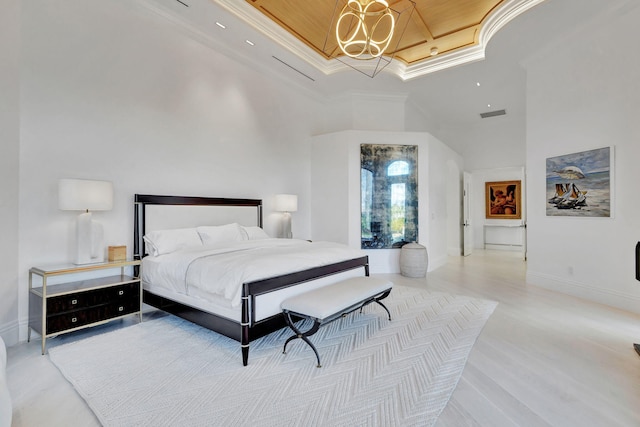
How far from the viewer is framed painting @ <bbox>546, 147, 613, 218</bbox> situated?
406cm

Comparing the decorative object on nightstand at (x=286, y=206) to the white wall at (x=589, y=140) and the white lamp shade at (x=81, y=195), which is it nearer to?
the white lamp shade at (x=81, y=195)

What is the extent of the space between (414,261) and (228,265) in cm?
398

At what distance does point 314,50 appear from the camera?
5.43m

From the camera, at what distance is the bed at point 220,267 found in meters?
2.56

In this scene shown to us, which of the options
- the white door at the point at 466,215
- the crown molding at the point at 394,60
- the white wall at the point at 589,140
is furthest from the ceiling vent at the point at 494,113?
the crown molding at the point at 394,60

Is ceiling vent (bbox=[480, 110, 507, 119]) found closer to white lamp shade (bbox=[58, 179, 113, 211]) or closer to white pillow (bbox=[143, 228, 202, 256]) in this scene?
white pillow (bbox=[143, 228, 202, 256])

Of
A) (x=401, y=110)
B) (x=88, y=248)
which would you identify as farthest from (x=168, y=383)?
(x=401, y=110)

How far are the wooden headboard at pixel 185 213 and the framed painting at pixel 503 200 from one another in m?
7.49

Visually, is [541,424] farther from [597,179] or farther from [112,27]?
[112,27]

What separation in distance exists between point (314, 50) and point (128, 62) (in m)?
3.07

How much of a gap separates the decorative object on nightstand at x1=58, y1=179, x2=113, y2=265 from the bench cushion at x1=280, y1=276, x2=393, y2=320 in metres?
2.18

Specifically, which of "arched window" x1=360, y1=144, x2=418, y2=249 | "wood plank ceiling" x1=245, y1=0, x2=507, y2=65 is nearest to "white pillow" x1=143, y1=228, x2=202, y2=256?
"wood plank ceiling" x1=245, y1=0, x2=507, y2=65

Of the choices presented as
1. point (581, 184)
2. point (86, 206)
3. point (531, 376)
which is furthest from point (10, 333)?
point (581, 184)

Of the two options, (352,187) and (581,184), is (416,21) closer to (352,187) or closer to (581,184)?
(352,187)
